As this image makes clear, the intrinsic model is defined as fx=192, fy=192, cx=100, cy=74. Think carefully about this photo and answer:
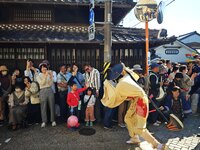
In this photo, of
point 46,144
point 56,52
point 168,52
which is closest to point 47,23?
point 56,52

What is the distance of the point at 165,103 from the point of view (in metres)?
7.09

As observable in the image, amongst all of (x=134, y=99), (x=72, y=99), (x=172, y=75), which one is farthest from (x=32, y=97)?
(x=172, y=75)

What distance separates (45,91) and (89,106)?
160cm

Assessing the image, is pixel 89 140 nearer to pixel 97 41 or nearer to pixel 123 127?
pixel 123 127

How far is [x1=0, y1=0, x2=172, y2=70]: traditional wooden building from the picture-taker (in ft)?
26.9

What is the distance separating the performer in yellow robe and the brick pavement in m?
0.68

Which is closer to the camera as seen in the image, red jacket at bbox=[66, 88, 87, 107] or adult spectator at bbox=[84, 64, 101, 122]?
red jacket at bbox=[66, 88, 87, 107]

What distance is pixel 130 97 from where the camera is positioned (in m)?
4.56

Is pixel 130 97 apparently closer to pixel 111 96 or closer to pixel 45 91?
pixel 111 96

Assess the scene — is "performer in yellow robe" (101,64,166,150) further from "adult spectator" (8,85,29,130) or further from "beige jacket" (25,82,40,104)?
"adult spectator" (8,85,29,130)

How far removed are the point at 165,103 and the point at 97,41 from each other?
354 centimetres

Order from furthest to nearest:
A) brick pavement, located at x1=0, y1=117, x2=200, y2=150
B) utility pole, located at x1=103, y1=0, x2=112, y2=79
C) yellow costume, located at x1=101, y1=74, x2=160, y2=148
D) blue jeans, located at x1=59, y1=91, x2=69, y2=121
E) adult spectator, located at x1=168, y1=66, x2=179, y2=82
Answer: adult spectator, located at x1=168, y1=66, x2=179, y2=82, blue jeans, located at x1=59, y1=91, x2=69, y2=121, utility pole, located at x1=103, y1=0, x2=112, y2=79, brick pavement, located at x1=0, y1=117, x2=200, y2=150, yellow costume, located at x1=101, y1=74, x2=160, y2=148

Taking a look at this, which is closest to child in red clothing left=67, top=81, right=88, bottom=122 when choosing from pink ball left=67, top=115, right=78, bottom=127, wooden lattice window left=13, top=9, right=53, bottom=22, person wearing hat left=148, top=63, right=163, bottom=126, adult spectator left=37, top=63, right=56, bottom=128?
pink ball left=67, top=115, right=78, bottom=127

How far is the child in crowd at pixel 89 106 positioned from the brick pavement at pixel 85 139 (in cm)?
33
